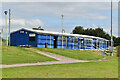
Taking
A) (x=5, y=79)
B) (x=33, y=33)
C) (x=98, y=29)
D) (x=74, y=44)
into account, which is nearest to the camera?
(x=5, y=79)

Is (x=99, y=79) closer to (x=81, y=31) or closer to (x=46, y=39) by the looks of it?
(x=46, y=39)

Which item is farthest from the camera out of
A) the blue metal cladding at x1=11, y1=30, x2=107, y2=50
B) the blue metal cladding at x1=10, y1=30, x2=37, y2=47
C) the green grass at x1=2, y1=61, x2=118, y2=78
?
the blue metal cladding at x1=10, y1=30, x2=37, y2=47

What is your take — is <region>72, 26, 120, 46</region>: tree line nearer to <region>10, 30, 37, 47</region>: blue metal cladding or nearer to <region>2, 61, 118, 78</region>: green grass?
<region>10, 30, 37, 47</region>: blue metal cladding

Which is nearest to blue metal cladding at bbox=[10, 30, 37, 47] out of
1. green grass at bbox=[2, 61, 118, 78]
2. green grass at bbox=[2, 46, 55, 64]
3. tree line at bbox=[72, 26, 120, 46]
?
green grass at bbox=[2, 46, 55, 64]

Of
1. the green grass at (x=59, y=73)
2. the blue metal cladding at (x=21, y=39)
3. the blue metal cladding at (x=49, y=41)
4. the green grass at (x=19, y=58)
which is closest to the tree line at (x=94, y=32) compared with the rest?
the blue metal cladding at (x=49, y=41)

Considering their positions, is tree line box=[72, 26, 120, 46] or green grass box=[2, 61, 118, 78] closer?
green grass box=[2, 61, 118, 78]

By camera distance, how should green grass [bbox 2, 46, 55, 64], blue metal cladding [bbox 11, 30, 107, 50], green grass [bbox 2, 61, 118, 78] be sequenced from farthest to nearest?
blue metal cladding [bbox 11, 30, 107, 50] → green grass [bbox 2, 46, 55, 64] → green grass [bbox 2, 61, 118, 78]

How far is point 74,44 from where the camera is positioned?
5909 centimetres

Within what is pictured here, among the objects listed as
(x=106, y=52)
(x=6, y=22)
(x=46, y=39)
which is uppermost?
(x=6, y=22)

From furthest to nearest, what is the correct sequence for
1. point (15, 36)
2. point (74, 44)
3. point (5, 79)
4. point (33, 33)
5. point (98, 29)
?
point (98, 29)
point (74, 44)
point (15, 36)
point (33, 33)
point (5, 79)

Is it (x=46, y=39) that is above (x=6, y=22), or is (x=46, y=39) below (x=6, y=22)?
below

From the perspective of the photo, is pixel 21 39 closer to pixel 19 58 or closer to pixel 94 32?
pixel 19 58

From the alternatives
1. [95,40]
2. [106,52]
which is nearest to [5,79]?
[106,52]

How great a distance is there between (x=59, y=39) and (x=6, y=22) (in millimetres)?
14296
